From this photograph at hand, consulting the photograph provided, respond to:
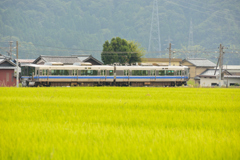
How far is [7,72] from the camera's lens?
4922 cm

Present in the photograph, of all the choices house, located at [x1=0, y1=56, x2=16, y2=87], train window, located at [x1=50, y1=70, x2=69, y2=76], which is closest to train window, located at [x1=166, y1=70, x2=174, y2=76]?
train window, located at [x1=50, y1=70, x2=69, y2=76]

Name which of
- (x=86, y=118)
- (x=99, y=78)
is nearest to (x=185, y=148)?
(x=86, y=118)

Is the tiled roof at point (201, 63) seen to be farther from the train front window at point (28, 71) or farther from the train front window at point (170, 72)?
the train front window at point (28, 71)

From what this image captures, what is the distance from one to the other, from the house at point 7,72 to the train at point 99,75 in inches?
393

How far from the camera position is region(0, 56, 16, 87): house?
48781 mm

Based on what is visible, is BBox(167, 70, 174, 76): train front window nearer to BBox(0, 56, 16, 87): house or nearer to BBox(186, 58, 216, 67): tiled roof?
BBox(0, 56, 16, 87): house

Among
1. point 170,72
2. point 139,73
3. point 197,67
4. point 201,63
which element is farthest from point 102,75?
point 201,63

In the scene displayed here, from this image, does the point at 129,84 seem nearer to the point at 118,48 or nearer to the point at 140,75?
the point at 140,75

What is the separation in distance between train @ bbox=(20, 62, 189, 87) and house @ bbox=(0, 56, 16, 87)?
9970 mm

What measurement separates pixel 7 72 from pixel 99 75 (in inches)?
701

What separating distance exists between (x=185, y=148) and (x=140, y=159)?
30.0 inches

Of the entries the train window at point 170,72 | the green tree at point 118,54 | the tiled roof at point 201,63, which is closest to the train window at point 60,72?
the train window at point 170,72

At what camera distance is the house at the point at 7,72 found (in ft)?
160

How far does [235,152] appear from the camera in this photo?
3533 millimetres
